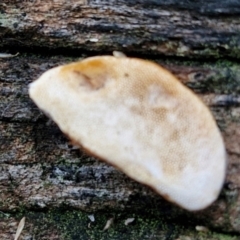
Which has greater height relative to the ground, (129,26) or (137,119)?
(129,26)

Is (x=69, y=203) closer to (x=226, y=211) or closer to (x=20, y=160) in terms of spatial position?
(x=20, y=160)

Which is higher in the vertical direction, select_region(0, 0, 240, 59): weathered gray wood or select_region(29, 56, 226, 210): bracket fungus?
select_region(0, 0, 240, 59): weathered gray wood

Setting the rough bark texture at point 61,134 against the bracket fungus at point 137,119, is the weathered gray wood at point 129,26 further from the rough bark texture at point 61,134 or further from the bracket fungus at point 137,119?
the bracket fungus at point 137,119

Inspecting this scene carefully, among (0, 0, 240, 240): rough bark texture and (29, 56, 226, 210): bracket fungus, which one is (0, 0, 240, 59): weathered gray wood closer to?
(0, 0, 240, 240): rough bark texture

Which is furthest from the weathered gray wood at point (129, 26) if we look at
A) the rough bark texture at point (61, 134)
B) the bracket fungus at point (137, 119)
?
the bracket fungus at point (137, 119)

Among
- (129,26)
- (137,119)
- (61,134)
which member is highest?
(129,26)

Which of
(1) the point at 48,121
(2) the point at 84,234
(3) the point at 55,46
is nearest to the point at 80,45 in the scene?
(3) the point at 55,46

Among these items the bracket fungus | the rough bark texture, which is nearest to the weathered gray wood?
the rough bark texture
